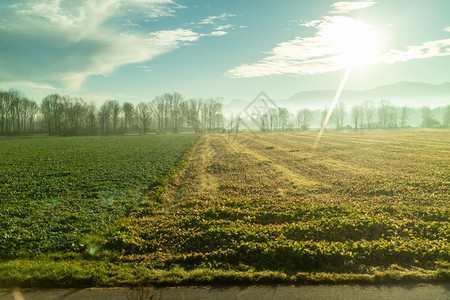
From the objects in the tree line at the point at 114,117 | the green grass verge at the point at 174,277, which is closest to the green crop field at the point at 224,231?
the green grass verge at the point at 174,277

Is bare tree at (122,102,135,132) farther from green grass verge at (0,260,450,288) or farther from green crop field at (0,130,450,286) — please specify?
green grass verge at (0,260,450,288)

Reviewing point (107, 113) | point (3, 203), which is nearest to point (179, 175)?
point (3, 203)

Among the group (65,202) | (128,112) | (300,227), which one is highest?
(128,112)

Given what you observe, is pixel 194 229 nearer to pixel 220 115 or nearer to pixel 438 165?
pixel 438 165

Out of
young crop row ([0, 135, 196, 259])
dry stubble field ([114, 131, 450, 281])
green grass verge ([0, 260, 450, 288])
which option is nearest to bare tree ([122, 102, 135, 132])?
young crop row ([0, 135, 196, 259])

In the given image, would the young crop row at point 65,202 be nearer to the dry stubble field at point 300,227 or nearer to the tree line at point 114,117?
the dry stubble field at point 300,227

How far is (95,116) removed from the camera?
141375mm

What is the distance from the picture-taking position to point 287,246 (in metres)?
9.50

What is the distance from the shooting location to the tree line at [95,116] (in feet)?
405

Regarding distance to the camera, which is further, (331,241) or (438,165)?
(438,165)

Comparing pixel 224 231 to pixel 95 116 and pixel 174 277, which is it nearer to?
pixel 174 277

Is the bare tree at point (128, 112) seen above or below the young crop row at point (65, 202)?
above

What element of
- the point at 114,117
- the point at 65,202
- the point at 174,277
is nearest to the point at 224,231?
the point at 174,277

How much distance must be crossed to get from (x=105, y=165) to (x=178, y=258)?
23.3 m
